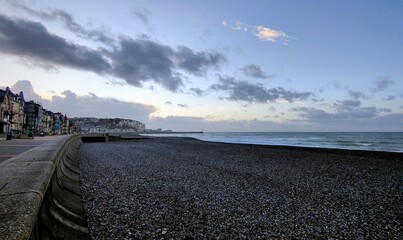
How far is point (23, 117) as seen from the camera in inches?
3809

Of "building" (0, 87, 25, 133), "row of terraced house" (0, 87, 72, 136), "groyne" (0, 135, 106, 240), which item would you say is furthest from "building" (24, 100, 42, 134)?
"groyne" (0, 135, 106, 240)

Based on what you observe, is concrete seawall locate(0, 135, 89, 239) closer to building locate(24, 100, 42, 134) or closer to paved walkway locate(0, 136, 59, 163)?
paved walkway locate(0, 136, 59, 163)

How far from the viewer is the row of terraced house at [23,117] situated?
Result: 231 ft

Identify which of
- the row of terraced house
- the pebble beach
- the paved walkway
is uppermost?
the row of terraced house

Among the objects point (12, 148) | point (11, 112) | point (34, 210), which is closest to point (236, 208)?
point (34, 210)

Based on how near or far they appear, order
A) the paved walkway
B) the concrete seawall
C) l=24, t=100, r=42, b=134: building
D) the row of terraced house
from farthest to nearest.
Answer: l=24, t=100, r=42, b=134: building < the row of terraced house < the paved walkway < the concrete seawall

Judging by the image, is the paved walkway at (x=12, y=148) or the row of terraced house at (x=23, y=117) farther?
the row of terraced house at (x=23, y=117)

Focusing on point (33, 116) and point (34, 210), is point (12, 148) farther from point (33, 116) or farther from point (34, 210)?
point (33, 116)

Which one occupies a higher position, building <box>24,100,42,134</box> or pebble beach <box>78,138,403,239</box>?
building <box>24,100,42,134</box>

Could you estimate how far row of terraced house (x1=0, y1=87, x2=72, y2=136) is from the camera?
231 feet

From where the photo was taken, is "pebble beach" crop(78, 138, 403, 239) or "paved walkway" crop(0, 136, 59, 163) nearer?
"pebble beach" crop(78, 138, 403, 239)

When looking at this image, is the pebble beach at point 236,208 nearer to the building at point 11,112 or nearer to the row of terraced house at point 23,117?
the row of terraced house at point 23,117

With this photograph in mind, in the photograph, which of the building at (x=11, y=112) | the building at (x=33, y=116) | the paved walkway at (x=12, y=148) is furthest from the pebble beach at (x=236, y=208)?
the building at (x=33, y=116)

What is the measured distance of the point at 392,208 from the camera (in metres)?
9.67
